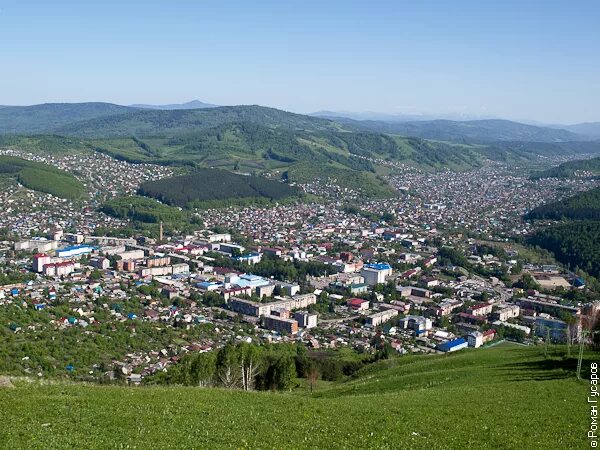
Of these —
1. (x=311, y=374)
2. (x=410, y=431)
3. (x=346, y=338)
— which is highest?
(x=410, y=431)

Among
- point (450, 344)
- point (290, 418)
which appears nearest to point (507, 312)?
point (450, 344)

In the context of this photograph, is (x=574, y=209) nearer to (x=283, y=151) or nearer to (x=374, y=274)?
(x=374, y=274)

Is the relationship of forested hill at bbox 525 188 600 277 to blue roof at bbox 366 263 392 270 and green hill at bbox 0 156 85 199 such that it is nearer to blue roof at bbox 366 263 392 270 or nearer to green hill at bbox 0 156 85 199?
blue roof at bbox 366 263 392 270

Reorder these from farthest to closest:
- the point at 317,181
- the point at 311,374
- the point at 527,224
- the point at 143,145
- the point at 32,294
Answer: the point at 143,145
the point at 317,181
the point at 527,224
the point at 32,294
the point at 311,374

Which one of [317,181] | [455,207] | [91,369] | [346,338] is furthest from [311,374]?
[317,181]

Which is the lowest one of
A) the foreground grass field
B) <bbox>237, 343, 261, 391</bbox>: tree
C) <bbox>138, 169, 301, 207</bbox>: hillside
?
<bbox>237, 343, 261, 391</bbox>: tree

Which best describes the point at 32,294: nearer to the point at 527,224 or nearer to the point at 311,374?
the point at 311,374

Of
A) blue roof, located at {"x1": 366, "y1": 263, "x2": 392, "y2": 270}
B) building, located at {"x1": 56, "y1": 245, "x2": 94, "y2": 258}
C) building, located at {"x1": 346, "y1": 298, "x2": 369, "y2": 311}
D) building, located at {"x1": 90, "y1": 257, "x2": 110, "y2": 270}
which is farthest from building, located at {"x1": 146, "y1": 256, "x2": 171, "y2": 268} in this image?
building, located at {"x1": 346, "y1": 298, "x2": 369, "y2": 311}
